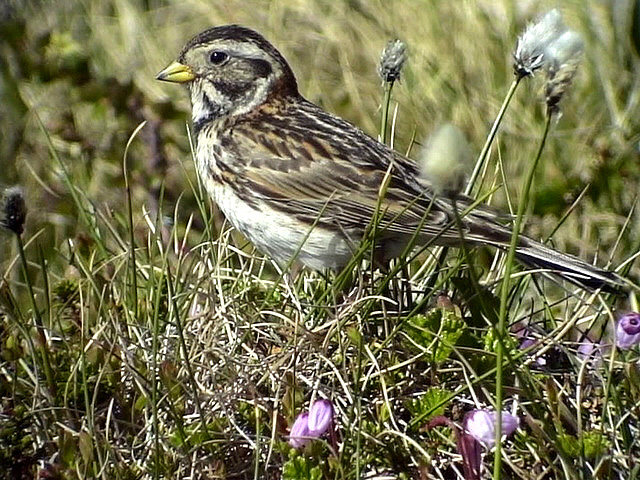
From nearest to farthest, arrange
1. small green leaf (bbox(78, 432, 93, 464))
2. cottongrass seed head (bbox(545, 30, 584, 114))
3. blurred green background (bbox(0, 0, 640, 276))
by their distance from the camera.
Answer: cottongrass seed head (bbox(545, 30, 584, 114)) → small green leaf (bbox(78, 432, 93, 464)) → blurred green background (bbox(0, 0, 640, 276))

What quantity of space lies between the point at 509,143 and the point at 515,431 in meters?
3.23

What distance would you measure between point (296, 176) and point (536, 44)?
5.04 ft

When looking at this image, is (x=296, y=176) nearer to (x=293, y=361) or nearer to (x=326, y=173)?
(x=326, y=173)

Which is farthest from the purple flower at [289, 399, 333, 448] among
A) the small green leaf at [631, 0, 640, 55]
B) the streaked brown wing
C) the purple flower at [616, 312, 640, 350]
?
the small green leaf at [631, 0, 640, 55]

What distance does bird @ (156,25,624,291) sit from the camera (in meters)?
4.01

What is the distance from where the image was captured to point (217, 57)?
495 centimetres

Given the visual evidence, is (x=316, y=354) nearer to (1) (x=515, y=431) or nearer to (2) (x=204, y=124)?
(1) (x=515, y=431)

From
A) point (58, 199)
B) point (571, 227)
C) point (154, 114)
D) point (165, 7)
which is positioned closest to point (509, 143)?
point (571, 227)

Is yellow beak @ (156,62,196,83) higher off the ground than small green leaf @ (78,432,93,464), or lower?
higher

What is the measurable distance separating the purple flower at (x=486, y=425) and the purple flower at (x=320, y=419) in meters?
0.32

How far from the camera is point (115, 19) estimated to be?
8062 millimetres

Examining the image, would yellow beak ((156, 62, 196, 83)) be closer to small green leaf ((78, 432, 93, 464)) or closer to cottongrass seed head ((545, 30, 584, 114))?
small green leaf ((78, 432, 93, 464))

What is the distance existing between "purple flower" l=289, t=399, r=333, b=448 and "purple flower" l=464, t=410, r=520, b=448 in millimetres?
320

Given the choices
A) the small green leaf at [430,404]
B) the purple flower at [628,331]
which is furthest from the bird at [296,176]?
the small green leaf at [430,404]
